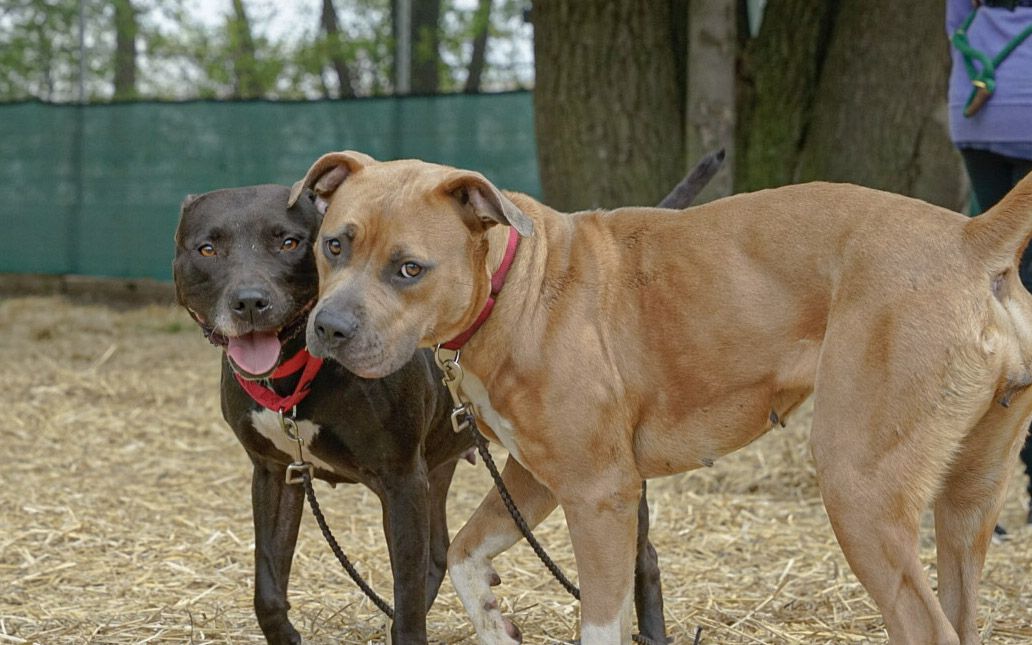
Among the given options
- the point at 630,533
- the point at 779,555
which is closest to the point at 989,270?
the point at 630,533

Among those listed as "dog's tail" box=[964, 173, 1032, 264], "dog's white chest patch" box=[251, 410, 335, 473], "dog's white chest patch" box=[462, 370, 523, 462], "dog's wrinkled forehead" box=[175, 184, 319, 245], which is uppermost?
"dog's tail" box=[964, 173, 1032, 264]

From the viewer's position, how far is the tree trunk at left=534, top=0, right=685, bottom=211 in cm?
765

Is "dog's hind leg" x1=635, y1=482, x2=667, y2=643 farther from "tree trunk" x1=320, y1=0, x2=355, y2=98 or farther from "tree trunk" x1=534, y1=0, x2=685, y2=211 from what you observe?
"tree trunk" x1=320, y1=0, x2=355, y2=98

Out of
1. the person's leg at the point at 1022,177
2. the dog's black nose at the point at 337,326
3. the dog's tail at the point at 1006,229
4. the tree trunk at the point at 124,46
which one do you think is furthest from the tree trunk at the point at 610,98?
the tree trunk at the point at 124,46

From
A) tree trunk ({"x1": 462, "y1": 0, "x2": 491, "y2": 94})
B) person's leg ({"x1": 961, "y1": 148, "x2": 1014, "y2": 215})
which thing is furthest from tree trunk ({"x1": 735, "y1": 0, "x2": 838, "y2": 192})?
tree trunk ({"x1": 462, "y1": 0, "x2": 491, "y2": 94})

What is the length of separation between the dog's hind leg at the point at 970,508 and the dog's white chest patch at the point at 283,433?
72.8 inches

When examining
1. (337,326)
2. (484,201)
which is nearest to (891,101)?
(484,201)

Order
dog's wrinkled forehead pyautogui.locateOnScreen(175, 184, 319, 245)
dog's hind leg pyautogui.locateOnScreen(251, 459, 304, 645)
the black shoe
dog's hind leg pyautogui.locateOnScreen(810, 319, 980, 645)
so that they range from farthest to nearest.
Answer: the black shoe, dog's hind leg pyautogui.locateOnScreen(251, 459, 304, 645), dog's wrinkled forehead pyautogui.locateOnScreen(175, 184, 319, 245), dog's hind leg pyautogui.locateOnScreen(810, 319, 980, 645)

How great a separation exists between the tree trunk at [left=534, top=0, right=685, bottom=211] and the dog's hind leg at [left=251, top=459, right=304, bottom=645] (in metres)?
4.01

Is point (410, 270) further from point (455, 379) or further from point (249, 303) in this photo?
point (249, 303)

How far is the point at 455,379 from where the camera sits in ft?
11.9

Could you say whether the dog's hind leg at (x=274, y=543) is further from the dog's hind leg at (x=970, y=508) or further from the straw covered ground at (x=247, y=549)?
the dog's hind leg at (x=970, y=508)

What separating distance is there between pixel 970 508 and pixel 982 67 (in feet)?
6.86

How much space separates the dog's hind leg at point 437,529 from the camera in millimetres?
4555
